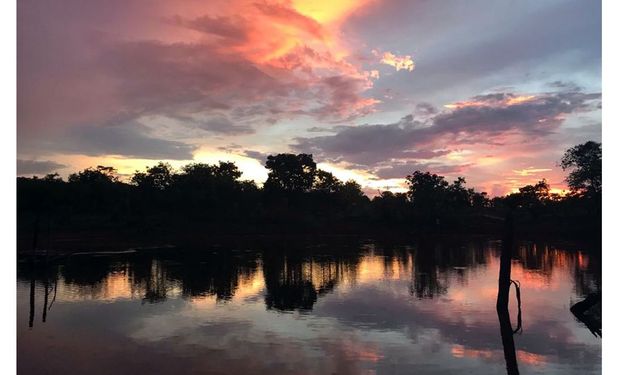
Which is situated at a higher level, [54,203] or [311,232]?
[54,203]

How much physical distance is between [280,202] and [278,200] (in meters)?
0.51

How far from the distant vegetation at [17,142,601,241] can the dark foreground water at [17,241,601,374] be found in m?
26.3

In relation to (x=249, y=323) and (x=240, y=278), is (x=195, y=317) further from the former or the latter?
(x=240, y=278)

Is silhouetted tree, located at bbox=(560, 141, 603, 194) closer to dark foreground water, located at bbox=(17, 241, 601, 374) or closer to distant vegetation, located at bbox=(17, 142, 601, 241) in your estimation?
distant vegetation, located at bbox=(17, 142, 601, 241)

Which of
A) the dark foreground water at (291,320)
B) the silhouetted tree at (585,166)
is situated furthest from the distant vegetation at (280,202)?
the dark foreground water at (291,320)

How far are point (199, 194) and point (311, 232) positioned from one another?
47.6 feet

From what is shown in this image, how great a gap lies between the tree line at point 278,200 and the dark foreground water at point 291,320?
1052 inches

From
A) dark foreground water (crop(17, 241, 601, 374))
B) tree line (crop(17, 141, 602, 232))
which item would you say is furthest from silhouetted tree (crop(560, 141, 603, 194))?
dark foreground water (crop(17, 241, 601, 374))

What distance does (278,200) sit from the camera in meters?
62.8

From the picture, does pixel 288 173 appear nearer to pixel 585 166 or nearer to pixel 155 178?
pixel 155 178

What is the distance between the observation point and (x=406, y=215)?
199 feet

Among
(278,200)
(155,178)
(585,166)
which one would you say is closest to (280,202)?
(278,200)

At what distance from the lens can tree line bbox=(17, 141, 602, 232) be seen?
47062 millimetres
